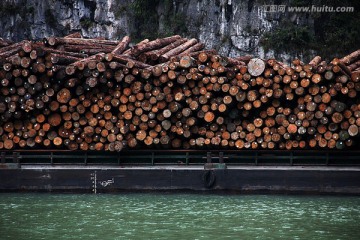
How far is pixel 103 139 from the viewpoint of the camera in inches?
830

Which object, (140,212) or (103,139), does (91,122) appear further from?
(140,212)

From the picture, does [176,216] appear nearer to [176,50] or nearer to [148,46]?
[148,46]

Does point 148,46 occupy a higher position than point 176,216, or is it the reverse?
point 148,46

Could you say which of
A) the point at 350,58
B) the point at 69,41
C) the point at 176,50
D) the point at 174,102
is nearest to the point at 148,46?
the point at 176,50

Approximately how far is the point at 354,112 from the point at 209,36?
33.7 metres

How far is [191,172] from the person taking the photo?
20.3 metres

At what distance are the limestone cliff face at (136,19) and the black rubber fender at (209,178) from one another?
3240cm

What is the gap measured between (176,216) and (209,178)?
3626mm

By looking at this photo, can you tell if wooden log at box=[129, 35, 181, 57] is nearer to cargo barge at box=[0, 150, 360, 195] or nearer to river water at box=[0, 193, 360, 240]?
cargo barge at box=[0, 150, 360, 195]

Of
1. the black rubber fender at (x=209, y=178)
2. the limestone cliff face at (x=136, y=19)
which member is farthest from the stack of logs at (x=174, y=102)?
the limestone cliff face at (x=136, y=19)

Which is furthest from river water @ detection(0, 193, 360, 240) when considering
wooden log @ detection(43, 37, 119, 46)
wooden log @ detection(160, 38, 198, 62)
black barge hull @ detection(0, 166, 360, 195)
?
wooden log @ detection(43, 37, 119, 46)

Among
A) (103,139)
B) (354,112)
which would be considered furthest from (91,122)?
(354,112)

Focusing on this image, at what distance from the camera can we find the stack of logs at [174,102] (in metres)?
20.4

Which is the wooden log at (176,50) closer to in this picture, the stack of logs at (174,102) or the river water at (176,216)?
the stack of logs at (174,102)
